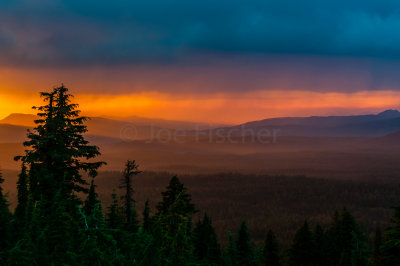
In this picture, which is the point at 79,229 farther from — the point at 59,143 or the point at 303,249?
the point at 303,249

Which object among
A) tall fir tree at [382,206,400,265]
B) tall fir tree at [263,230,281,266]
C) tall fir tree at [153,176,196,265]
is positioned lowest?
tall fir tree at [263,230,281,266]

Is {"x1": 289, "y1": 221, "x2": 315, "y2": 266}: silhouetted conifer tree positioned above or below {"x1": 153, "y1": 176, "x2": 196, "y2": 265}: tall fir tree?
below

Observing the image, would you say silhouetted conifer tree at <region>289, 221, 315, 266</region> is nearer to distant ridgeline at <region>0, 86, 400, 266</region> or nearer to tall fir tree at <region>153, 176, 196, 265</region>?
distant ridgeline at <region>0, 86, 400, 266</region>

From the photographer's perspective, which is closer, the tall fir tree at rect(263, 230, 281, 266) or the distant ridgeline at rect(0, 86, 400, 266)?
the distant ridgeline at rect(0, 86, 400, 266)

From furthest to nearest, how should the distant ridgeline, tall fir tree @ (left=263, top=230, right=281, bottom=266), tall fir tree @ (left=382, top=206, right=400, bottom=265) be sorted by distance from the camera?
tall fir tree @ (left=263, top=230, right=281, bottom=266) < tall fir tree @ (left=382, top=206, right=400, bottom=265) < the distant ridgeline

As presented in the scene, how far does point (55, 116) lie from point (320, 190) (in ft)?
519

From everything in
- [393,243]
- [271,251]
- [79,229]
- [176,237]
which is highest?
[79,229]

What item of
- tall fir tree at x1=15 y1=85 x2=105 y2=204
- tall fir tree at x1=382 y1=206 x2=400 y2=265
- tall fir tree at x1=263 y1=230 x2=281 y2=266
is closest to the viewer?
tall fir tree at x1=382 y1=206 x2=400 y2=265

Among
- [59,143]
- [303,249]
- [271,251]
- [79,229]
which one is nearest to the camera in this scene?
[79,229]

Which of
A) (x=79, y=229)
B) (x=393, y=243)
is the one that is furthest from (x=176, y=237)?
(x=393, y=243)

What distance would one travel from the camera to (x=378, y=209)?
125 meters

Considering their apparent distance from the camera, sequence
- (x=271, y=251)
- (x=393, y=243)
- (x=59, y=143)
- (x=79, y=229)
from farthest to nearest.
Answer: (x=271, y=251)
(x=59, y=143)
(x=393, y=243)
(x=79, y=229)

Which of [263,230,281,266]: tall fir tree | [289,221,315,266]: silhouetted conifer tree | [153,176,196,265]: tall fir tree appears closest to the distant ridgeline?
[153,176,196,265]: tall fir tree

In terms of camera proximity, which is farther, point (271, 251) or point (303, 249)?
point (303, 249)
